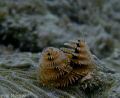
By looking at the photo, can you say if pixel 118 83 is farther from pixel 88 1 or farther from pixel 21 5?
pixel 88 1

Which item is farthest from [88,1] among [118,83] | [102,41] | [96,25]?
[118,83]

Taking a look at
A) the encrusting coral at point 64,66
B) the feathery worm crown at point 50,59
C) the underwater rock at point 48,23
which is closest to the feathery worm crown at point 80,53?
the encrusting coral at point 64,66

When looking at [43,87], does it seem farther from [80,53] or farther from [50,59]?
[80,53]

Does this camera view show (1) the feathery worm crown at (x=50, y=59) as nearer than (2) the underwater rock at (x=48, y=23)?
Yes

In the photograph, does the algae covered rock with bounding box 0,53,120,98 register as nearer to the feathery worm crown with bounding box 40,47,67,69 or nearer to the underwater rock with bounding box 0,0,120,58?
the feathery worm crown with bounding box 40,47,67,69

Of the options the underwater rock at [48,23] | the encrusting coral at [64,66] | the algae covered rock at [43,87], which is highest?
the underwater rock at [48,23]

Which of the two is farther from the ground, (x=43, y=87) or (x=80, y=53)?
(x=80, y=53)

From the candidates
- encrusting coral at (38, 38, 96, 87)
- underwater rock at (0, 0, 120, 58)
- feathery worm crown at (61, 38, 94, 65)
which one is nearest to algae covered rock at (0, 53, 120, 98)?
encrusting coral at (38, 38, 96, 87)

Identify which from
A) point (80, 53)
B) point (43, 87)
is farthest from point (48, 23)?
point (43, 87)

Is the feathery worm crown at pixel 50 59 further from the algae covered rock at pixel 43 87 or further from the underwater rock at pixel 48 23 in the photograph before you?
the underwater rock at pixel 48 23
